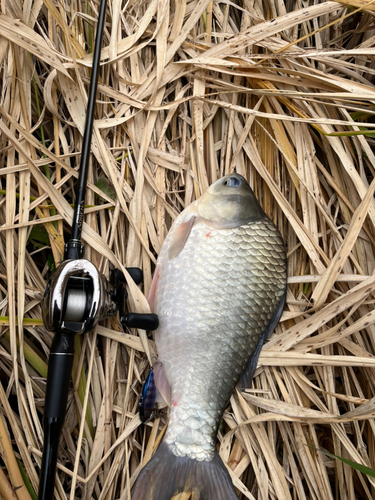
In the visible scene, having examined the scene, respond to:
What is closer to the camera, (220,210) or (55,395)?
(55,395)

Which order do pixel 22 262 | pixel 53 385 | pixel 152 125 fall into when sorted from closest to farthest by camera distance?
pixel 53 385 < pixel 22 262 < pixel 152 125

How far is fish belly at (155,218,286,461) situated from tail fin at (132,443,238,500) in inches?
1.2

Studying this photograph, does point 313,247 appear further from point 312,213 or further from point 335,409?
→ point 335,409

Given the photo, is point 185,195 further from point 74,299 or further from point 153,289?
point 74,299

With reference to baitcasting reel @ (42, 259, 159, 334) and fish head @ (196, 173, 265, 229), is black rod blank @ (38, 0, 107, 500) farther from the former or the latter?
fish head @ (196, 173, 265, 229)

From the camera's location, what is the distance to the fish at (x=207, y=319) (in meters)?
1.21

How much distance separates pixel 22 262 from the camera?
1.34 meters

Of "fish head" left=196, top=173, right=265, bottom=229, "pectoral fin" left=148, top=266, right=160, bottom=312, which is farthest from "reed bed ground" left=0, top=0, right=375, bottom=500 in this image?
"fish head" left=196, top=173, right=265, bottom=229

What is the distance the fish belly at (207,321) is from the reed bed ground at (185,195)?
137 millimetres

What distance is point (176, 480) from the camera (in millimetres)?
1190

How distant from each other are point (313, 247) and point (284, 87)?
2.09 feet

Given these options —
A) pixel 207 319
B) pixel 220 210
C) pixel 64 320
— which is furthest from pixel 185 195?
pixel 64 320

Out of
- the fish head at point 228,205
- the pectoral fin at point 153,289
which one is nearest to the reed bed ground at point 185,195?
the pectoral fin at point 153,289

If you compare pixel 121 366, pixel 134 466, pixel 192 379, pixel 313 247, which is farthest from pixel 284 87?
pixel 134 466
